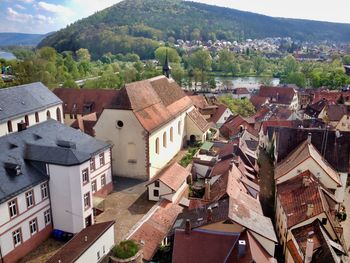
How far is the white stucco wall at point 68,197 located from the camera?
2827cm

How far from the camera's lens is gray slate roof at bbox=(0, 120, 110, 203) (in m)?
26.3

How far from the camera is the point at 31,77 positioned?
267 ft

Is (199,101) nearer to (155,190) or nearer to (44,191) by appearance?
(155,190)

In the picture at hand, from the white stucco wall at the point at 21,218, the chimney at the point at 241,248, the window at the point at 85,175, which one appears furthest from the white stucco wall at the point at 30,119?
the chimney at the point at 241,248

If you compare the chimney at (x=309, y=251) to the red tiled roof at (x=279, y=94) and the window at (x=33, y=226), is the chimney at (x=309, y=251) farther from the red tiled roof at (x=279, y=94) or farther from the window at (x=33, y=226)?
the red tiled roof at (x=279, y=94)

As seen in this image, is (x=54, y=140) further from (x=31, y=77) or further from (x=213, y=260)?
(x=31, y=77)

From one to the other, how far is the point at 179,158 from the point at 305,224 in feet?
70.8

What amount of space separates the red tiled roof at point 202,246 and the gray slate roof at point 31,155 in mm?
10037

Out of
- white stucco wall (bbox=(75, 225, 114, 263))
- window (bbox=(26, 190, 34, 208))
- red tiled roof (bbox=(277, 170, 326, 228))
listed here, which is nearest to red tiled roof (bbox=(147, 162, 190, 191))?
white stucco wall (bbox=(75, 225, 114, 263))

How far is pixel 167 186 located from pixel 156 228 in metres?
5.14

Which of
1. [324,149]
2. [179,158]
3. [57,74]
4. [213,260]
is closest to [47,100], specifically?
[179,158]

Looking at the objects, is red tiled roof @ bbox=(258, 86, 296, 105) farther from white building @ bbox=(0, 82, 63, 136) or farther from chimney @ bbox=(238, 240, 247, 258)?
chimney @ bbox=(238, 240, 247, 258)

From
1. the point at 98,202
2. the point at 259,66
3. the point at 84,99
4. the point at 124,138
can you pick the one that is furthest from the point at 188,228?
the point at 259,66

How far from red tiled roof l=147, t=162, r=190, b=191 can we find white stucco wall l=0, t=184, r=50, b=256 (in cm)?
1066
